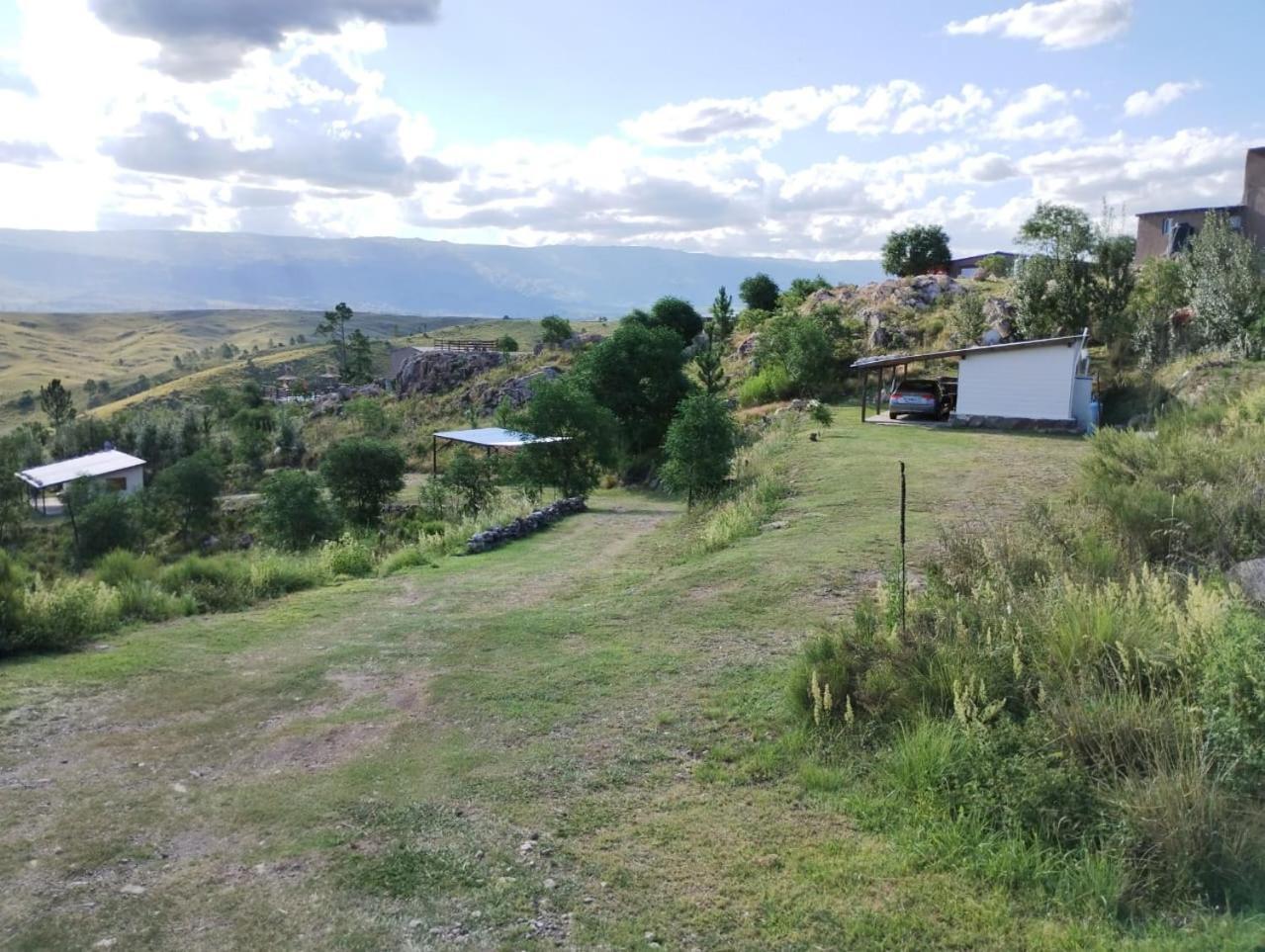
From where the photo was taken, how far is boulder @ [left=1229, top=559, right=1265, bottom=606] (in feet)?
21.0

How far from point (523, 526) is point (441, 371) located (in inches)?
1989

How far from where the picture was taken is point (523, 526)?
58.7 feet

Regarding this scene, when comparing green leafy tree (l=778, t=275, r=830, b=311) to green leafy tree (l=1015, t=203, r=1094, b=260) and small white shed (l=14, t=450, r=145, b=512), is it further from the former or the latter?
small white shed (l=14, t=450, r=145, b=512)

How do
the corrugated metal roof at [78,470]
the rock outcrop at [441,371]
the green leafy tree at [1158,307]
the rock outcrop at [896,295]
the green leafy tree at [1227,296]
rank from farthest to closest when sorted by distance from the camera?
the rock outcrop at [441,371], the corrugated metal roof at [78,470], the rock outcrop at [896,295], the green leafy tree at [1158,307], the green leafy tree at [1227,296]

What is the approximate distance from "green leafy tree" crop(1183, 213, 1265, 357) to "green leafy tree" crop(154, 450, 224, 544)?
133 ft

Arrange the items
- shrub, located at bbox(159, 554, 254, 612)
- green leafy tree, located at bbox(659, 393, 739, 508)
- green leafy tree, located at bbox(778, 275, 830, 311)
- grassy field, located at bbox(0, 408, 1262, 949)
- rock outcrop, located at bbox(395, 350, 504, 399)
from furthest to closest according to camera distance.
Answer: rock outcrop, located at bbox(395, 350, 504, 399) → green leafy tree, located at bbox(778, 275, 830, 311) → green leafy tree, located at bbox(659, 393, 739, 508) → shrub, located at bbox(159, 554, 254, 612) → grassy field, located at bbox(0, 408, 1262, 949)

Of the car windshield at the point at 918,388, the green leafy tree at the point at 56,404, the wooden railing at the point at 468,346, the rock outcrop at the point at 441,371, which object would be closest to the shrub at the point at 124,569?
the car windshield at the point at 918,388

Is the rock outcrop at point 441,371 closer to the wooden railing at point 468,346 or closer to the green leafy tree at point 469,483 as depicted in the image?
the wooden railing at point 468,346

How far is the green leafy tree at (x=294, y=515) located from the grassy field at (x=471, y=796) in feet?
56.6

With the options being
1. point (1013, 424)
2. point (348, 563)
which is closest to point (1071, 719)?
point (348, 563)

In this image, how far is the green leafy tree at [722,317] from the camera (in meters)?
48.2

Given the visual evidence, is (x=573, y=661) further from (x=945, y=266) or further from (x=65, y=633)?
(x=945, y=266)

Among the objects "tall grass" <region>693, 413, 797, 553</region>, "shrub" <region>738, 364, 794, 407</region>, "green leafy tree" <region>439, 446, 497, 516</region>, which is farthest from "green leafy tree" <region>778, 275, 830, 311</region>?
"tall grass" <region>693, 413, 797, 553</region>

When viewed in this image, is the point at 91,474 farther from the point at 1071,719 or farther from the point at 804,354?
the point at 1071,719
